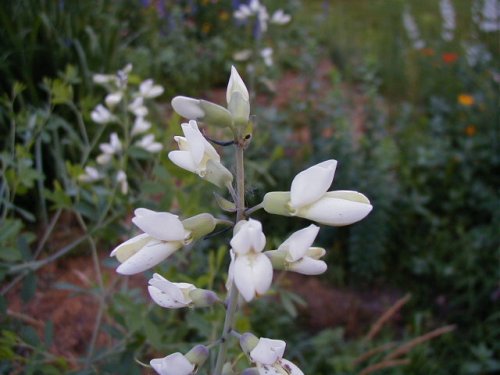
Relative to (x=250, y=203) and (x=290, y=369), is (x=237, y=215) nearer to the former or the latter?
(x=290, y=369)

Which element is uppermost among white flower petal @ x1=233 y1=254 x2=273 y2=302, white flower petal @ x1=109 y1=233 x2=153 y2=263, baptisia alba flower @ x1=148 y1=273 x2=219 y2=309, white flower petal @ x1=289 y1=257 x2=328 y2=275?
white flower petal @ x1=233 y1=254 x2=273 y2=302

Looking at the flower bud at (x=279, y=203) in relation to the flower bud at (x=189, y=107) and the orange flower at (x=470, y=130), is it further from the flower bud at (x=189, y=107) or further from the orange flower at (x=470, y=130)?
the orange flower at (x=470, y=130)

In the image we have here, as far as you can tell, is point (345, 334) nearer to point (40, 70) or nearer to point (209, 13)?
point (40, 70)

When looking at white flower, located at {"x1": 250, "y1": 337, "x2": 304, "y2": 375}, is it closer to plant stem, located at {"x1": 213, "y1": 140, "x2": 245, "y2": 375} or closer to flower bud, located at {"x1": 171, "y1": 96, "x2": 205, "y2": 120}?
plant stem, located at {"x1": 213, "y1": 140, "x2": 245, "y2": 375}

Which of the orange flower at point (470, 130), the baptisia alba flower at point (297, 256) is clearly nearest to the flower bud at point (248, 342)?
the baptisia alba flower at point (297, 256)

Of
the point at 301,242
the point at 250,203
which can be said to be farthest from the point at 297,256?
the point at 250,203

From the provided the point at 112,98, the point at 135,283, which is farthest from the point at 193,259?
the point at 112,98

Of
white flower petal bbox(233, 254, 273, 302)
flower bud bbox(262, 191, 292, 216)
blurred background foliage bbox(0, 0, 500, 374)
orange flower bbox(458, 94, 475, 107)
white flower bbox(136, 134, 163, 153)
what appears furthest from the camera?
orange flower bbox(458, 94, 475, 107)

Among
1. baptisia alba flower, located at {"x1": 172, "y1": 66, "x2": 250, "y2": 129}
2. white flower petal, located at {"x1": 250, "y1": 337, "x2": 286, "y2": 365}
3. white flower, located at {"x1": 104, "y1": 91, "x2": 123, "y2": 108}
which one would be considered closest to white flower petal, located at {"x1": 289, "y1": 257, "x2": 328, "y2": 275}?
white flower petal, located at {"x1": 250, "y1": 337, "x2": 286, "y2": 365}
